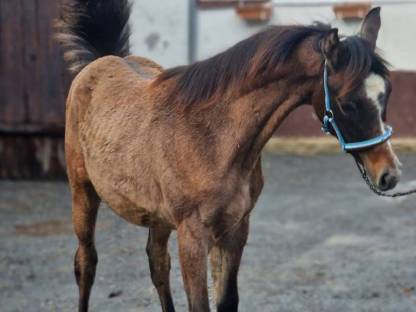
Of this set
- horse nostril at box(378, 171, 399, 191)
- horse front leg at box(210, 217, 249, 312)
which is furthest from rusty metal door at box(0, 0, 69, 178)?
horse nostril at box(378, 171, 399, 191)

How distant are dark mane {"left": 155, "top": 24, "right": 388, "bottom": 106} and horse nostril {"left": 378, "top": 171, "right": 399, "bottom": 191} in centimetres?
40

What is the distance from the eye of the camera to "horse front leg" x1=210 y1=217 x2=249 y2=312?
3711mm

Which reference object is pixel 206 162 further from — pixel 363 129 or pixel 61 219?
pixel 61 219

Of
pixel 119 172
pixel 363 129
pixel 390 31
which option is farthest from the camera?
pixel 390 31

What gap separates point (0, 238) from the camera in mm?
6758

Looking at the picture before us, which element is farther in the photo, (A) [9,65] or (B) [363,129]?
(A) [9,65]

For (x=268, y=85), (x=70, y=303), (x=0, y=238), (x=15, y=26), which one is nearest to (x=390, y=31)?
(x=15, y=26)

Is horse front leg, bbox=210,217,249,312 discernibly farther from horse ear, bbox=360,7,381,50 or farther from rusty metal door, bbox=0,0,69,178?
rusty metal door, bbox=0,0,69,178

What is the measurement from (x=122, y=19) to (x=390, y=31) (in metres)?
6.84

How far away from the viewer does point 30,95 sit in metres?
9.05

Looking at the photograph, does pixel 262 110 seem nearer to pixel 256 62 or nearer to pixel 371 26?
pixel 256 62

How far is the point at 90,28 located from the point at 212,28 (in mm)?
6200

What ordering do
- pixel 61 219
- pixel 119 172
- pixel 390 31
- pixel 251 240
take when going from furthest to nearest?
pixel 390 31, pixel 61 219, pixel 251 240, pixel 119 172

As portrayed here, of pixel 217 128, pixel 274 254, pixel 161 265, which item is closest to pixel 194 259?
pixel 217 128
